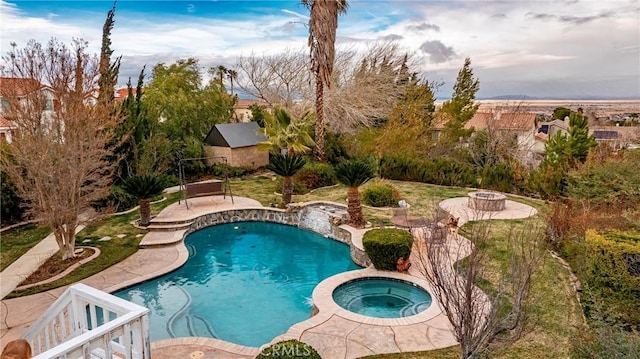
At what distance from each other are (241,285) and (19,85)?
852cm

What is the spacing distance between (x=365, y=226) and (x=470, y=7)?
901 centimetres

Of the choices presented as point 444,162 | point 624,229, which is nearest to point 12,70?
point 624,229

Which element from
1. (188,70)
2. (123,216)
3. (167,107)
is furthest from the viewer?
(188,70)

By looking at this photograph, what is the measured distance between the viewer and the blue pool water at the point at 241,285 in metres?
7.71

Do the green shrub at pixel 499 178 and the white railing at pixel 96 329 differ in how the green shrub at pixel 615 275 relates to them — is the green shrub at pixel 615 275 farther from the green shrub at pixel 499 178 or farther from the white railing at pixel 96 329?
the green shrub at pixel 499 178

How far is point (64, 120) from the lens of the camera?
34.1ft

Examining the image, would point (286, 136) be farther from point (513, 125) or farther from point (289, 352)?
point (513, 125)

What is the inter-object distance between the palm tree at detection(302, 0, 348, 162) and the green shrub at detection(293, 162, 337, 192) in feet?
10.4

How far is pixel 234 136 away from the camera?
22.3 meters

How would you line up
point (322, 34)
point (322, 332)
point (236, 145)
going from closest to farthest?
point (322, 332) < point (322, 34) < point (236, 145)

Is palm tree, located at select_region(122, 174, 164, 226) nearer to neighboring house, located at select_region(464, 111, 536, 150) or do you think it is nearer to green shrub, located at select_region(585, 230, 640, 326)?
green shrub, located at select_region(585, 230, 640, 326)

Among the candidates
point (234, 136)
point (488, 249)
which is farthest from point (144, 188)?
point (488, 249)

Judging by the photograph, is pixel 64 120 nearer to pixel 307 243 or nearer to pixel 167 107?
pixel 307 243

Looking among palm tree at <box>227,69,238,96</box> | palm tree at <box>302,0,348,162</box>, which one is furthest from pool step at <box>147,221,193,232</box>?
palm tree at <box>227,69,238,96</box>
